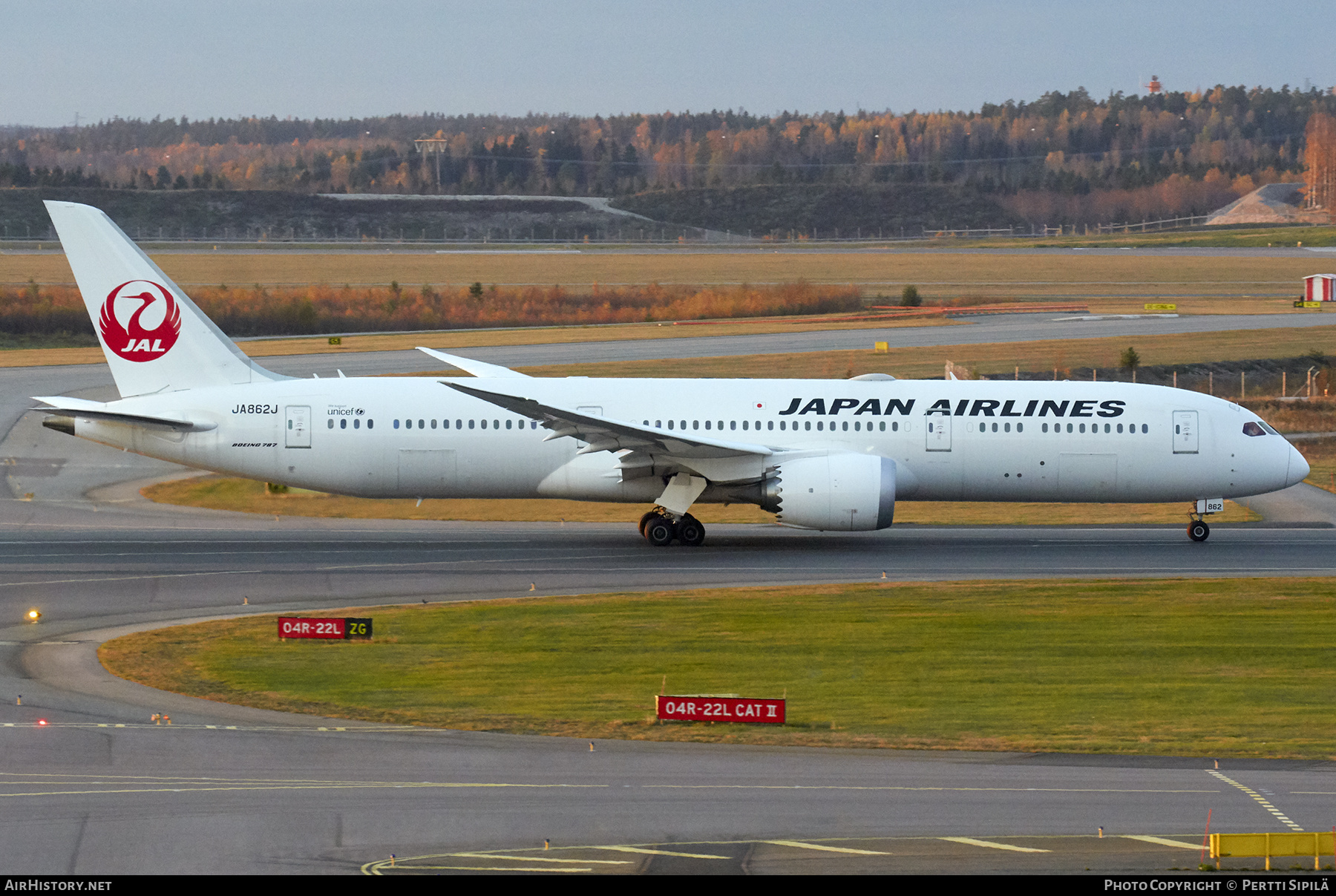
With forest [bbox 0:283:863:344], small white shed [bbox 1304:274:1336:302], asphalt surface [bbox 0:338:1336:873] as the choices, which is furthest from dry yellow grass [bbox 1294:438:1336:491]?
small white shed [bbox 1304:274:1336:302]

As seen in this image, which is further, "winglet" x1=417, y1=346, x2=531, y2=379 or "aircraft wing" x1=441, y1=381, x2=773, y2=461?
"winglet" x1=417, y1=346, x2=531, y2=379

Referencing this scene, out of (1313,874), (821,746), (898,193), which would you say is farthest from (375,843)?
(898,193)

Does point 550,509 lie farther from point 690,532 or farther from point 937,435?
point 937,435

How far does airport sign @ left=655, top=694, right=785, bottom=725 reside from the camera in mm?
19328

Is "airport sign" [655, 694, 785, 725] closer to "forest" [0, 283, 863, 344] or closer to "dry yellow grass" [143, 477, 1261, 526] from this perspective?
"dry yellow grass" [143, 477, 1261, 526]

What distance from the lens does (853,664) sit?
22781 millimetres

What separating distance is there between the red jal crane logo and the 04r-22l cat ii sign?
1.6 inches

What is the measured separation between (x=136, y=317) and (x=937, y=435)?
19.3 m

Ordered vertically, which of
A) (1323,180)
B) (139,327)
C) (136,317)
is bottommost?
(139,327)

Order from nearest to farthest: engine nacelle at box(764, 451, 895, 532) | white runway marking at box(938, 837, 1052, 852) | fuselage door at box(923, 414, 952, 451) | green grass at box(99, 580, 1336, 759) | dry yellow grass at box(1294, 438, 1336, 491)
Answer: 1. white runway marking at box(938, 837, 1052, 852)
2. green grass at box(99, 580, 1336, 759)
3. engine nacelle at box(764, 451, 895, 532)
4. fuselage door at box(923, 414, 952, 451)
5. dry yellow grass at box(1294, 438, 1336, 491)

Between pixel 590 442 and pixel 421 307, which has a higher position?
pixel 421 307

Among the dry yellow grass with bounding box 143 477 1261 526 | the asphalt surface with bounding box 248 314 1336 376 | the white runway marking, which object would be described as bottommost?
the dry yellow grass with bounding box 143 477 1261 526

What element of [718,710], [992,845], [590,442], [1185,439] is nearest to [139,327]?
[590,442]

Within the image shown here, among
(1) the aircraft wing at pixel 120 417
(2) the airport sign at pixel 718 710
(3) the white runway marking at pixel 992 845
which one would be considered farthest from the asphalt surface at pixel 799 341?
(3) the white runway marking at pixel 992 845
